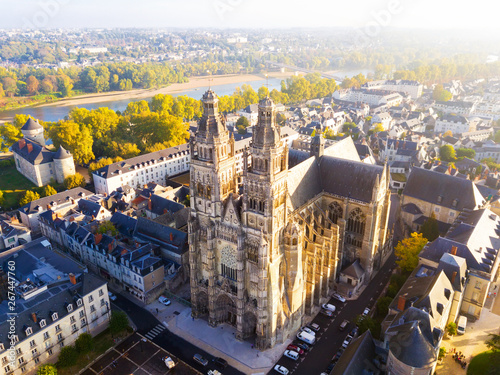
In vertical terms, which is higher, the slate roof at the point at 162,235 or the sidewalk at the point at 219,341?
the slate roof at the point at 162,235

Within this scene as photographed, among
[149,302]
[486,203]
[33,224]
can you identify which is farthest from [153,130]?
[486,203]

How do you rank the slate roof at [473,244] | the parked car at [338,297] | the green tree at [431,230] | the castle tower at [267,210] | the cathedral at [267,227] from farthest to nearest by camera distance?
the green tree at [431,230] → the parked car at [338,297] → the slate roof at [473,244] → the cathedral at [267,227] → the castle tower at [267,210]

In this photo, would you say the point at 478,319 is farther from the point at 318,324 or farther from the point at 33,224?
the point at 33,224

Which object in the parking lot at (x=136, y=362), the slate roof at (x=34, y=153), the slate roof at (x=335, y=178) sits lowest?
the parking lot at (x=136, y=362)

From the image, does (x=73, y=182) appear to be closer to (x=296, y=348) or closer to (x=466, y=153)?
(x=296, y=348)

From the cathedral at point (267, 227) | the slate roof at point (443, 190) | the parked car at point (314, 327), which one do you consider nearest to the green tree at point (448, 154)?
the slate roof at point (443, 190)

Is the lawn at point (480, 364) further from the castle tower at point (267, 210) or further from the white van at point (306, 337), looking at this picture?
the castle tower at point (267, 210)

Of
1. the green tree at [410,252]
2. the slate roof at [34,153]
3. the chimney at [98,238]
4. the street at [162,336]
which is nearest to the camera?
the street at [162,336]

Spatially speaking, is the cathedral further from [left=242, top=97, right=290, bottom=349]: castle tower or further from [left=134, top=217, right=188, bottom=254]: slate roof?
[left=134, top=217, right=188, bottom=254]: slate roof
